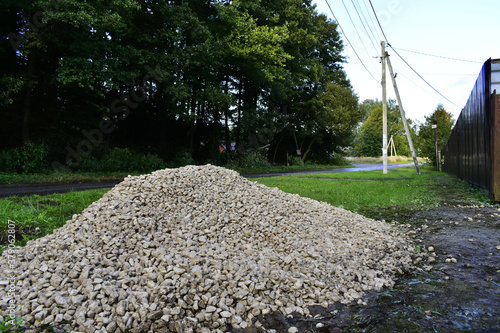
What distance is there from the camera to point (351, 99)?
85.5 feet

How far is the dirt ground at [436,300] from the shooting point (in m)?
2.14

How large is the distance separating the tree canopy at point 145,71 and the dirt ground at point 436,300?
415 inches

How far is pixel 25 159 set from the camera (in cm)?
1092

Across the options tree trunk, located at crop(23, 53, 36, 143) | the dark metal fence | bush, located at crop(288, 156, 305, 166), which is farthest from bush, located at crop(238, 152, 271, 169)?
the dark metal fence

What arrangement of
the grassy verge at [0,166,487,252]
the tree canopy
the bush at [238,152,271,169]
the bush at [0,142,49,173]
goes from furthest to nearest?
the bush at [238,152,271,169] < the tree canopy < the bush at [0,142,49,173] < the grassy verge at [0,166,487,252]

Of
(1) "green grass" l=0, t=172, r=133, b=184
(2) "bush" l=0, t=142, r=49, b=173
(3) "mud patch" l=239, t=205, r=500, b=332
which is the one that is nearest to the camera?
(3) "mud patch" l=239, t=205, r=500, b=332

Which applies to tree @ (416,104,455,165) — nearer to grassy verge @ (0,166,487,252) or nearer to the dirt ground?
grassy verge @ (0,166,487,252)

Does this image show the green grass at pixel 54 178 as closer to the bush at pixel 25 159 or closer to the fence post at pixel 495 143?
the bush at pixel 25 159

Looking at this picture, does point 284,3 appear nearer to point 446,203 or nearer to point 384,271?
point 446,203

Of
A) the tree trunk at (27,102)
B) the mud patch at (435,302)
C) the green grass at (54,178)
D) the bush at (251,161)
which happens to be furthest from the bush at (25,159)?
the mud patch at (435,302)

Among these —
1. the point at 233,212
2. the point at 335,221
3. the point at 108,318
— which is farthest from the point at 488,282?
the point at 108,318

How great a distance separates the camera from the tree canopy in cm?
1086

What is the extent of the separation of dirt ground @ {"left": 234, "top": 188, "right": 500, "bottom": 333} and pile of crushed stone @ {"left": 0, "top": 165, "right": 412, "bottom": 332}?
14cm

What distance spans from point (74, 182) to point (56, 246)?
7.56 meters
